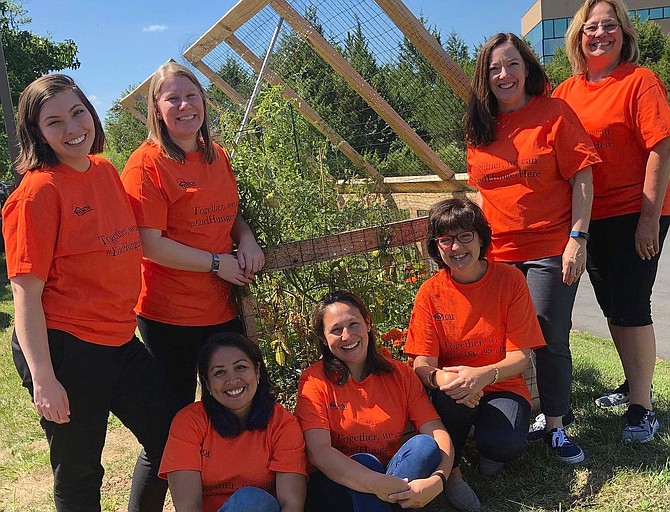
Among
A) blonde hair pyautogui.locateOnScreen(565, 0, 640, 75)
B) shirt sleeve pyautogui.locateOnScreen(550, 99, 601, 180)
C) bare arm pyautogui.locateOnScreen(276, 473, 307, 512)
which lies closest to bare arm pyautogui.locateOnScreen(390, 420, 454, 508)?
bare arm pyautogui.locateOnScreen(276, 473, 307, 512)

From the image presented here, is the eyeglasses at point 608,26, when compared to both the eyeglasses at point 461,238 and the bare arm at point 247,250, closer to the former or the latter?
the eyeglasses at point 461,238

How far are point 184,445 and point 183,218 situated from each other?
844 millimetres

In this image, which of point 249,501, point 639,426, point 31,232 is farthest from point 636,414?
point 31,232

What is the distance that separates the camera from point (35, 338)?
2.03 m

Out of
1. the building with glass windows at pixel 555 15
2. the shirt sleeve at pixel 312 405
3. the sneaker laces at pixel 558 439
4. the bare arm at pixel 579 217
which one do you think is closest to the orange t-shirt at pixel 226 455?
the shirt sleeve at pixel 312 405

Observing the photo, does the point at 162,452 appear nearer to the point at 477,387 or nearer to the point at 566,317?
the point at 477,387

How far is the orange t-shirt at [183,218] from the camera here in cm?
240

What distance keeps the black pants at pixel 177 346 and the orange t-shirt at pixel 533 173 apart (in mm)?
1326

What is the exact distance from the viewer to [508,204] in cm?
287

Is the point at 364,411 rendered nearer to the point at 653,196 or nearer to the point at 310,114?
the point at 653,196

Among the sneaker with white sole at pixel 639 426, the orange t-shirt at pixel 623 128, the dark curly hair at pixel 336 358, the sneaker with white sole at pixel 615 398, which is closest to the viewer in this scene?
the dark curly hair at pixel 336 358

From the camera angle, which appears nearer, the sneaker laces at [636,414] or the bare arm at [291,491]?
the bare arm at [291,491]

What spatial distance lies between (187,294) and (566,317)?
1654 millimetres

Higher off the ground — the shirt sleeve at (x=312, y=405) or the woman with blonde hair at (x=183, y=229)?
the woman with blonde hair at (x=183, y=229)
